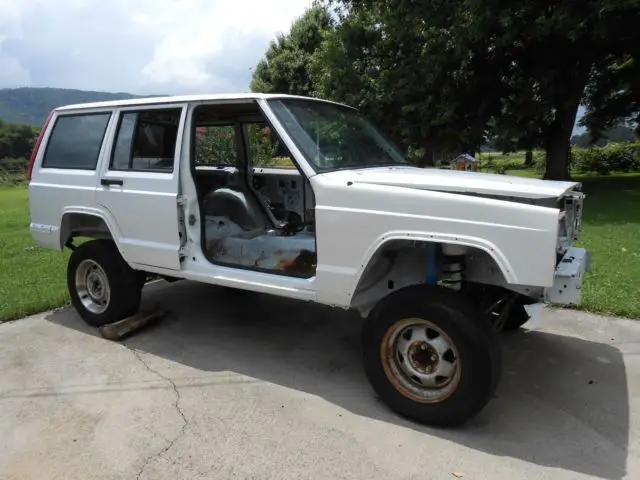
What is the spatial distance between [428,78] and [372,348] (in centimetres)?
1151

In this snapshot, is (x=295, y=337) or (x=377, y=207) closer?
(x=377, y=207)

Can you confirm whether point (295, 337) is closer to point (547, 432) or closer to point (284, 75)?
point (547, 432)

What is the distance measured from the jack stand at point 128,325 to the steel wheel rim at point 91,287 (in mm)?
265

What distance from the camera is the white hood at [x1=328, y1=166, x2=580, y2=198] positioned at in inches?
125

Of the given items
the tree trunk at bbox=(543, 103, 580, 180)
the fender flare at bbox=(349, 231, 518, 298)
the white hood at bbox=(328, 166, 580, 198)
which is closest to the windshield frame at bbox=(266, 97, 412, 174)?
the white hood at bbox=(328, 166, 580, 198)

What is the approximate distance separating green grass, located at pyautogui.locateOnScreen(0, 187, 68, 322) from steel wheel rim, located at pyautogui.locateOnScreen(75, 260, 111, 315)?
86cm

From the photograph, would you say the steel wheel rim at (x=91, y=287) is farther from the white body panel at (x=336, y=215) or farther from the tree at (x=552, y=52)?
the tree at (x=552, y=52)

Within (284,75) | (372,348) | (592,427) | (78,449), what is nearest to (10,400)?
(78,449)

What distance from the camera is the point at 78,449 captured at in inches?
124

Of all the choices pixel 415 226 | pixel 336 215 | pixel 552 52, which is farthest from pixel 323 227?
pixel 552 52

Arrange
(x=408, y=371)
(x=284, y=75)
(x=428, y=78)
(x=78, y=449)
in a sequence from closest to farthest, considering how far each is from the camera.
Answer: (x=78, y=449) < (x=408, y=371) < (x=428, y=78) < (x=284, y=75)

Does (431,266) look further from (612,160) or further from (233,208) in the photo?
(612,160)

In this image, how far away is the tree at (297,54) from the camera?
30188 millimetres

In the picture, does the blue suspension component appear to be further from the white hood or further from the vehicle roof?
the vehicle roof
